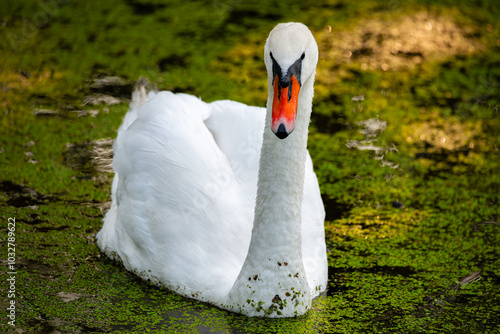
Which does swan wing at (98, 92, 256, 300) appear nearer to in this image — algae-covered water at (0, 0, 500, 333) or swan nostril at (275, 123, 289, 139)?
algae-covered water at (0, 0, 500, 333)

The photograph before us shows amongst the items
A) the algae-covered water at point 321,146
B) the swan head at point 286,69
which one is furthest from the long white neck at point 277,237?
the swan head at point 286,69

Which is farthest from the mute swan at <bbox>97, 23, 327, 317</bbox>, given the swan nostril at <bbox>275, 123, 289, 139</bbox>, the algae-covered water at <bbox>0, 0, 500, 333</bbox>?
the algae-covered water at <bbox>0, 0, 500, 333</bbox>

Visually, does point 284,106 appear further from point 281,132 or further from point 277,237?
point 277,237

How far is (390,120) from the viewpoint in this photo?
6.92 meters

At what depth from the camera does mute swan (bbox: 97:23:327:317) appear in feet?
13.2

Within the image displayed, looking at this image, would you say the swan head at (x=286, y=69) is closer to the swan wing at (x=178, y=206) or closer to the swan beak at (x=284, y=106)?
the swan beak at (x=284, y=106)

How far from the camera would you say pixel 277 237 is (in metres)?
4.12

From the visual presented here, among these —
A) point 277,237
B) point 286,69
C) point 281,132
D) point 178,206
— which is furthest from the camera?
point 178,206

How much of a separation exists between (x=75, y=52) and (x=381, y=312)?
4600 mm

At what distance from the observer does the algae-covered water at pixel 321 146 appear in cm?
438

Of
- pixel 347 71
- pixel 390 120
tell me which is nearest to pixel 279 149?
pixel 390 120

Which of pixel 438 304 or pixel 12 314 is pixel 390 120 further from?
pixel 12 314

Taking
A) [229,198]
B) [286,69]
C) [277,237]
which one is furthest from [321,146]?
[286,69]

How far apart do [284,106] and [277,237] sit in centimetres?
80
